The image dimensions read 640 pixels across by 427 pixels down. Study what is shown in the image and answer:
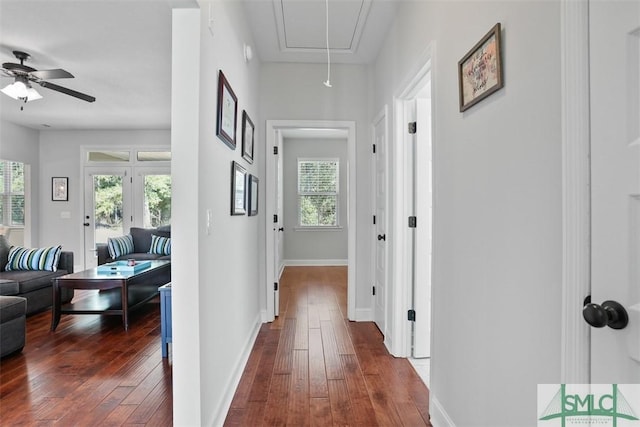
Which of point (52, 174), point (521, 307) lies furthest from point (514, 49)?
point (52, 174)

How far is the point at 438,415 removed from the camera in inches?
69.5

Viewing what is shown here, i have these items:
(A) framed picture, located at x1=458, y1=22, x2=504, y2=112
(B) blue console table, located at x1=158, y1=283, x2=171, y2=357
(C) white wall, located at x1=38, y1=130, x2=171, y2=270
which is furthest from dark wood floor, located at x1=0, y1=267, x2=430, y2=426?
(C) white wall, located at x1=38, y1=130, x2=171, y2=270

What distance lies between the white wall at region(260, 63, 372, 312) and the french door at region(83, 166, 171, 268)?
365cm

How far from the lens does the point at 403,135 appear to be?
268 cm

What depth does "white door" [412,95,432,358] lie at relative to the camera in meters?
2.65

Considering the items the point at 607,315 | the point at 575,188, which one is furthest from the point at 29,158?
the point at 607,315

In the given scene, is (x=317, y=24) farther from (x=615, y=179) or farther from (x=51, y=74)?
(x=615, y=179)

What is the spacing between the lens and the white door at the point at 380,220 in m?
2.99

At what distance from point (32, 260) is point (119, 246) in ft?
3.70

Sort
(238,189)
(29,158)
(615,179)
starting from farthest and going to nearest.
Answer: (29,158) < (238,189) < (615,179)

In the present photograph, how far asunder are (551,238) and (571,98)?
391mm

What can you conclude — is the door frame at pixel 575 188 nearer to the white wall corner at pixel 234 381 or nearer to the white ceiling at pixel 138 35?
the white wall corner at pixel 234 381

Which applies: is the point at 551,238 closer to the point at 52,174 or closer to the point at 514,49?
the point at 514,49

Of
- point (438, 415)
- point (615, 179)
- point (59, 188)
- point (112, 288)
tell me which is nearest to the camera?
point (615, 179)
